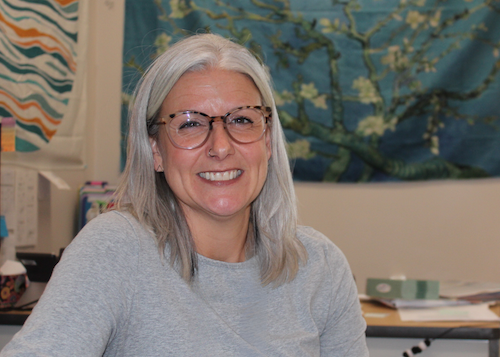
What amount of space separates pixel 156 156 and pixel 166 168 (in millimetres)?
49

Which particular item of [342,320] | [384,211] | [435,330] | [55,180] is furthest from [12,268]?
[384,211]

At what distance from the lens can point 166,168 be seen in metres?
1.14

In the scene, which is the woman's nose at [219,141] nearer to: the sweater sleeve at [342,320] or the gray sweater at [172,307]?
the gray sweater at [172,307]

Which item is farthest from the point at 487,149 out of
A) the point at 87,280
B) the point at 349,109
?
the point at 87,280

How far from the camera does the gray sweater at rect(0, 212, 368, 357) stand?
2.69 ft

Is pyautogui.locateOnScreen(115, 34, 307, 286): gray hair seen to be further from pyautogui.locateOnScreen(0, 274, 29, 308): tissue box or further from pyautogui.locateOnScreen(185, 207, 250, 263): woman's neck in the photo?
pyautogui.locateOnScreen(0, 274, 29, 308): tissue box

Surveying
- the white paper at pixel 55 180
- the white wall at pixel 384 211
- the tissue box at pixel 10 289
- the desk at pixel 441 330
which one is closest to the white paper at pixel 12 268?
the tissue box at pixel 10 289

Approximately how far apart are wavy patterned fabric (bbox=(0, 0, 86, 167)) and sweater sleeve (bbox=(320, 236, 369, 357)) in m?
1.32

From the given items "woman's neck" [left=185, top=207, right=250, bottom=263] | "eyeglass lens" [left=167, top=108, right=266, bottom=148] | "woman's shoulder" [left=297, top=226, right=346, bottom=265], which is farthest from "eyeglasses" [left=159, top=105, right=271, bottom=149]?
"woman's shoulder" [left=297, top=226, right=346, bottom=265]

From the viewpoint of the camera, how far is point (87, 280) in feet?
2.84

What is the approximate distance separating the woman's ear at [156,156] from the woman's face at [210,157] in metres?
0.02

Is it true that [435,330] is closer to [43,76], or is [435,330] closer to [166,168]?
[166,168]

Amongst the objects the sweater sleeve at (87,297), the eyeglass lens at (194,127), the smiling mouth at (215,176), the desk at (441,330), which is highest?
the eyeglass lens at (194,127)

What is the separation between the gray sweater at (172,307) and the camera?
0.82 metres
